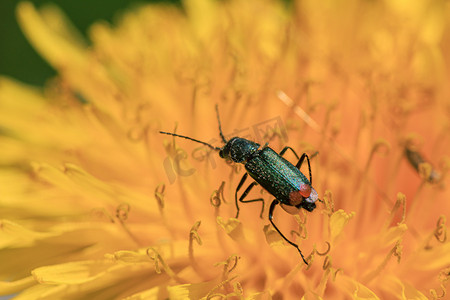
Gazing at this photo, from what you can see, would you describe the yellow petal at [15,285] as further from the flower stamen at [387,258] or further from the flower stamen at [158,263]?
the flower stamen at [387,258]

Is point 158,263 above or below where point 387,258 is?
above

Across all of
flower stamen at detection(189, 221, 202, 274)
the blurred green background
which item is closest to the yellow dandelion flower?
flower stamen at detection(189, 221, 202, 274)

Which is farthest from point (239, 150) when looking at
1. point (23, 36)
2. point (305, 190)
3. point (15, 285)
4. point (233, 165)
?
point (23, 36)

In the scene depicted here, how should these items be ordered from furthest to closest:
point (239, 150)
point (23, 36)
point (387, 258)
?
1. point (23, 36)
2. point (239, 150)
3. point (387, 258)

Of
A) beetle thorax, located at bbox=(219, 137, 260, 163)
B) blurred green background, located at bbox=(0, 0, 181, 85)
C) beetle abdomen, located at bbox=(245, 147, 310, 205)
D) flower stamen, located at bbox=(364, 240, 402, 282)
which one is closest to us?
flower stamen, located at bbox=(364, 240, 402, 282)

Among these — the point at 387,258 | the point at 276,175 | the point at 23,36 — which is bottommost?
the point at 387,258

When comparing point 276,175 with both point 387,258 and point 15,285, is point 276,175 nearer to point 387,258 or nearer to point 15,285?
point 387,258

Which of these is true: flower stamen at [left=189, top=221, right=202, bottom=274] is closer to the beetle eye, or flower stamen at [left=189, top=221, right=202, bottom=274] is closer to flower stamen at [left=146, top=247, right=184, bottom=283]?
flower stamen at [left=146, top=247, right=184, bottom=283]
